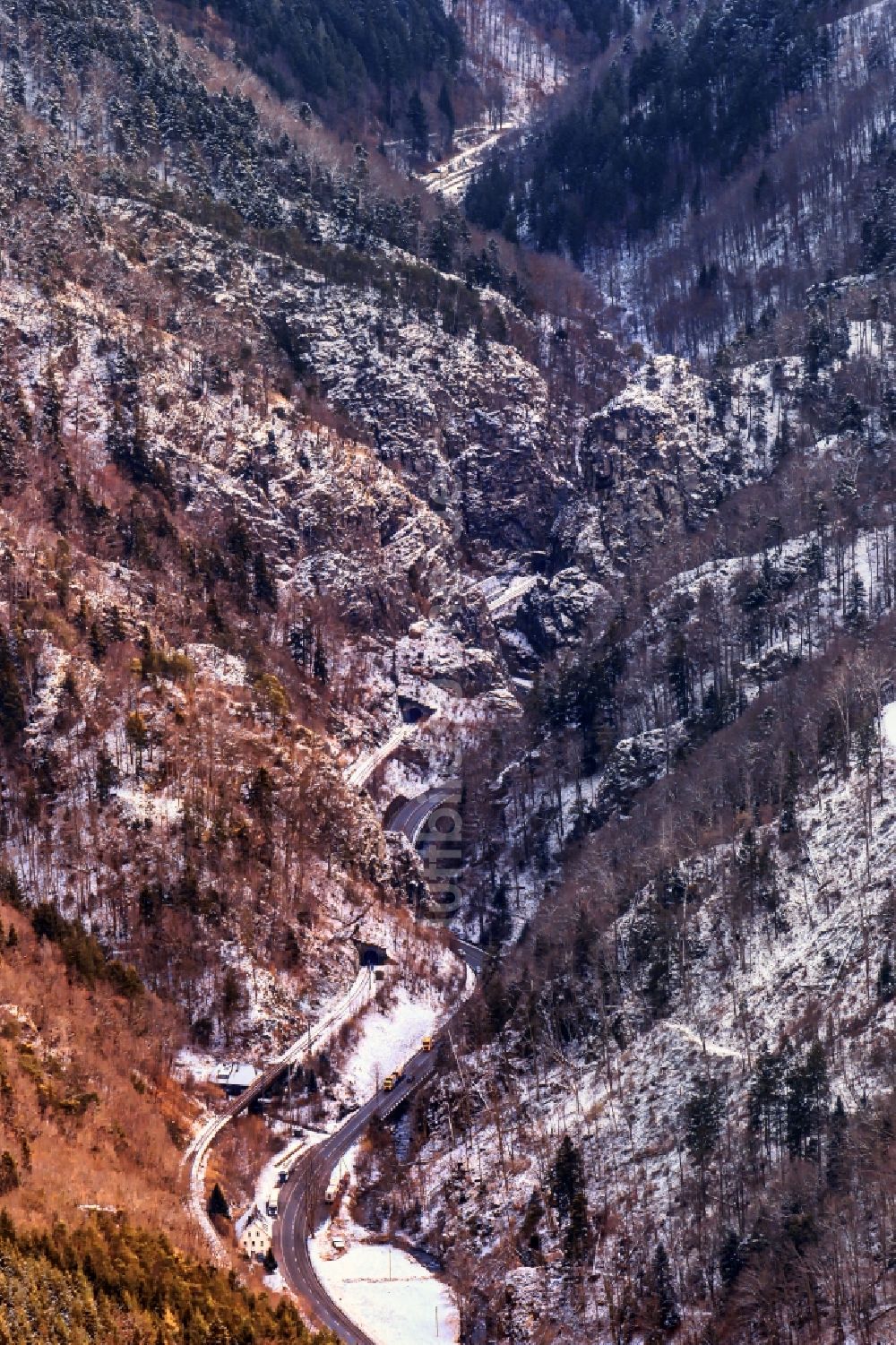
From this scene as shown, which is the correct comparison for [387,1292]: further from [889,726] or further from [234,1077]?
[889,726]

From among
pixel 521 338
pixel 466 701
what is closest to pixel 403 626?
pixel 466 701

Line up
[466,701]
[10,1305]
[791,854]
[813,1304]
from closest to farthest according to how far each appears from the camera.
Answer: [10,1305] < [813,1304] < [791,854] < [466,701]

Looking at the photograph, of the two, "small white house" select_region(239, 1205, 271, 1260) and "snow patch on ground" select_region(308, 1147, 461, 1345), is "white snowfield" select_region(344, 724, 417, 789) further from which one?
"snow patch on ground" select_region(308, 1147, 461, 1345)

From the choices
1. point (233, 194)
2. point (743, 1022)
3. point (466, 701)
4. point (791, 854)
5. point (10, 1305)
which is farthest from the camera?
point (233, 194)

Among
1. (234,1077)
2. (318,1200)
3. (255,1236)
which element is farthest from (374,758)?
(255,1236)

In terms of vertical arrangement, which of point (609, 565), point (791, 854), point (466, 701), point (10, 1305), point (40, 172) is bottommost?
point (10, 1305)

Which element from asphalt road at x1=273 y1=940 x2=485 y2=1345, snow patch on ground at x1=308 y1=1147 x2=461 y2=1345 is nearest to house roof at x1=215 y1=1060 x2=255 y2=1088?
asphalt road at x1=273 y1=940 x2=485 y2=1345

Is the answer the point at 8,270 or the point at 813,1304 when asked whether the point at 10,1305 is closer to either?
the point at 813,1304
